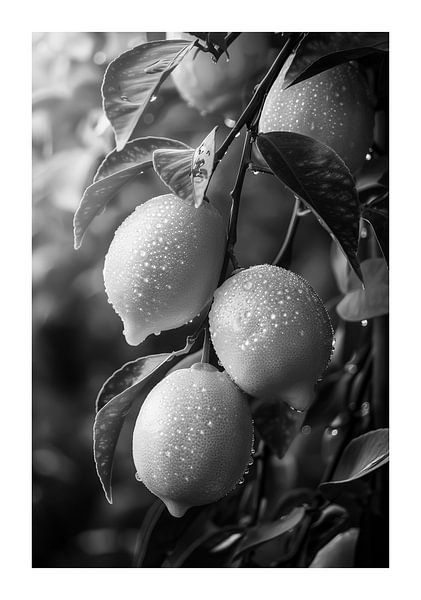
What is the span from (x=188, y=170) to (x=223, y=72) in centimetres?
23

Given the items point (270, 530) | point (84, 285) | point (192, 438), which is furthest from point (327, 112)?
point (84, 285)

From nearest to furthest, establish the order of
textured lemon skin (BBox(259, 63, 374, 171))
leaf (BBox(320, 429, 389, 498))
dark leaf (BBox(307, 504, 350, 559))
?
textured lemon skin (BBox(259, 63, 374, 171)) < leaf (BBox(320, 429, 389, 498)) < dark leaf (BBox(307, 504, 350, 559))

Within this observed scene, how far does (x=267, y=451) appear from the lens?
29.0 inches

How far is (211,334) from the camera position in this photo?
440mm

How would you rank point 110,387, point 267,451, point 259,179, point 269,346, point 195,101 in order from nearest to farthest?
point 269,346 → point 110,387 → point 195,101 → point 267,451 → point 259,179

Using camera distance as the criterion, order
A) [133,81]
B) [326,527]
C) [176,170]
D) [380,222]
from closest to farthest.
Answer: [176,170], [133,81], [380,222], [326,527]

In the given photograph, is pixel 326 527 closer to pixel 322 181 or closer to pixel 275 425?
pixel 275 425

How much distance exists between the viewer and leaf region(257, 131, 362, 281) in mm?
412

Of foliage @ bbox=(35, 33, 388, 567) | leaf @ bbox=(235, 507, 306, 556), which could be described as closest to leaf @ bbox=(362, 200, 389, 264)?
foliage @ bbox=(35, 33, 388, 567)

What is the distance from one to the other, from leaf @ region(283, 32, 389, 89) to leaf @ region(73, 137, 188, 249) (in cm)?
10

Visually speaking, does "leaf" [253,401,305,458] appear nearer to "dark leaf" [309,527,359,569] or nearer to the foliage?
the foliage
